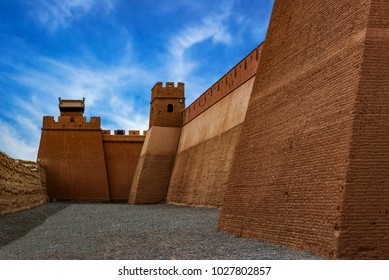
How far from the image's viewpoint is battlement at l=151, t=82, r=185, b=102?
32.1m

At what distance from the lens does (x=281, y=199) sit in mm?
8617

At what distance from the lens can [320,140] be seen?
310 inches

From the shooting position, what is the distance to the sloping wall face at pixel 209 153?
20.2 metres

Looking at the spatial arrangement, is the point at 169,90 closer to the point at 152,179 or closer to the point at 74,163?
the point at 152,179

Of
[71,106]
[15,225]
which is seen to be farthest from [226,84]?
[71,106]

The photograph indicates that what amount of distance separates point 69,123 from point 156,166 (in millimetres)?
8718

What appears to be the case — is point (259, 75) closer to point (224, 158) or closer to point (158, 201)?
point (224, 158)

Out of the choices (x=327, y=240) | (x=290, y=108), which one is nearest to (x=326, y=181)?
(x=327, y=240)

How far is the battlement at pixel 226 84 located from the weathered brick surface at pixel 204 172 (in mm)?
2389

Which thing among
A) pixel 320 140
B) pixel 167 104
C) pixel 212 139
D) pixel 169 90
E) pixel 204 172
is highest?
pixel 169 90

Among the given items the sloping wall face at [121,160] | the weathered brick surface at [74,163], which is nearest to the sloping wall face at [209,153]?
the sloping wall face at [121,160]

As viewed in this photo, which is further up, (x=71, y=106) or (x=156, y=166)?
(x=71, y=106)

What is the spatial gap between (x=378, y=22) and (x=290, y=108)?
8.07 feet

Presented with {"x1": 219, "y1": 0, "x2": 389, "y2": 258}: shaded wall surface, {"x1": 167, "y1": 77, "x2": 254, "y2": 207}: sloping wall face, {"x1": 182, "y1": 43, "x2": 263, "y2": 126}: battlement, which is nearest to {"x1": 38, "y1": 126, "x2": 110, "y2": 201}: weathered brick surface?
{"x1": 167, "y1": 77, "x2": 254, "y2": 207}: sloping wall face
